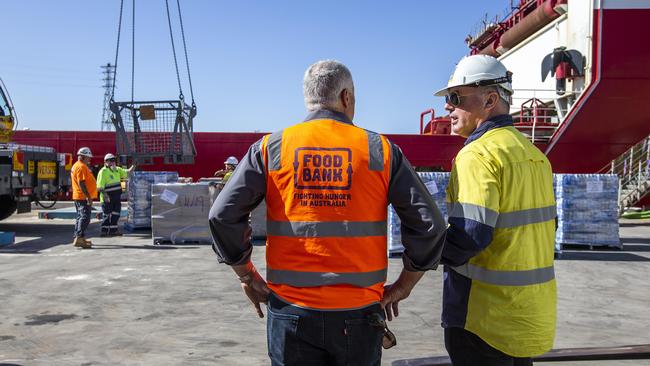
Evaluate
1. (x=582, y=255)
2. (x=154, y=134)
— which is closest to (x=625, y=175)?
(x=582, y=255)

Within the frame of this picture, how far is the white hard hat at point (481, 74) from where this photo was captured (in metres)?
2.61

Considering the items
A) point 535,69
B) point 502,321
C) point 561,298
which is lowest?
point 561,298

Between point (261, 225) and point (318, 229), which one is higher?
point (318, 229)

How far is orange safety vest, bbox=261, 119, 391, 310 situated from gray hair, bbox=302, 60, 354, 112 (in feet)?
0.35

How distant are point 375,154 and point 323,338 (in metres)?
0.76

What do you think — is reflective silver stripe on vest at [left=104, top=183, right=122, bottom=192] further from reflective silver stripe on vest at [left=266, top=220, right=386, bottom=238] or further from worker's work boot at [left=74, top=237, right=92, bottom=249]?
reflective silver stripe on vest at [left=266, top=220, right=386, bottom=238]

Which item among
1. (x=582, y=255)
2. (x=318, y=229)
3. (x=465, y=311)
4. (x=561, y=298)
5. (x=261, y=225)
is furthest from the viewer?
(x=261, y=225)

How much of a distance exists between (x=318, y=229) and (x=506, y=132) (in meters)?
0.97

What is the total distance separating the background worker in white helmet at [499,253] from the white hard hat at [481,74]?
193 millimetres

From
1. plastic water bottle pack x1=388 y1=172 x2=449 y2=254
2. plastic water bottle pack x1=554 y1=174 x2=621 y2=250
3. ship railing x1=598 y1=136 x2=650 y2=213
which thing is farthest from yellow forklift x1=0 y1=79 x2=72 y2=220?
ship railing x1=598 y1=136 x2=650 y2=213

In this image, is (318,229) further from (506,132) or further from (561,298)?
(561,298)

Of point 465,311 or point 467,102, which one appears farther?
point 467,102

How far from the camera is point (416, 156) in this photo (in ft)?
62.7

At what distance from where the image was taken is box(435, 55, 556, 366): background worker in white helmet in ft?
7.73
